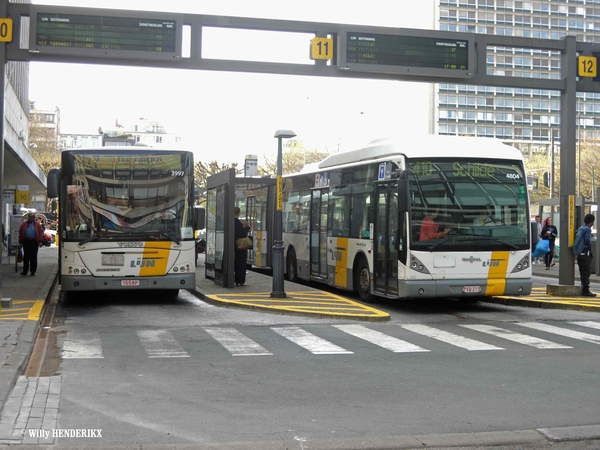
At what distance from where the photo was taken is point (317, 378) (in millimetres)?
9102

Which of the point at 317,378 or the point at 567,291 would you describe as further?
the point at 567,291

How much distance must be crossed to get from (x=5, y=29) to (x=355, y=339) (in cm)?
848

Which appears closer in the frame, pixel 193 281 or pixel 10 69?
pixel 193 281

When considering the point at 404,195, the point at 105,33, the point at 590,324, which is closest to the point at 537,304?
the point at 590,324

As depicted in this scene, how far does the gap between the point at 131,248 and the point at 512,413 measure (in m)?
10.6

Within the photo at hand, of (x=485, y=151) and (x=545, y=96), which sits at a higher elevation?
(x=545, y=96)

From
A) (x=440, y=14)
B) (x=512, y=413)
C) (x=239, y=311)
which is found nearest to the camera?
(x=512, y=413)

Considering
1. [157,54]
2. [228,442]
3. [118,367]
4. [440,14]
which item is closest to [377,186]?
[157,54]

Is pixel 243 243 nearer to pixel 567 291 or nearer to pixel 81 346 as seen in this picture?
pixel 567 291

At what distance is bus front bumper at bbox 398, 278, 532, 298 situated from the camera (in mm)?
15359

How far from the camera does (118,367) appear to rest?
9.74 meters

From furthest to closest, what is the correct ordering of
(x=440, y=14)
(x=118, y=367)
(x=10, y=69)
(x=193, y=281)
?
(x=440, y=14), (x=10, y=69), (x=193, y=281), (x=118, y=367)

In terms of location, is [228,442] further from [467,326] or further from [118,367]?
[467,326]

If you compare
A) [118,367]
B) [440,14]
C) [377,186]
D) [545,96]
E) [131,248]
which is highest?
[440,14]
